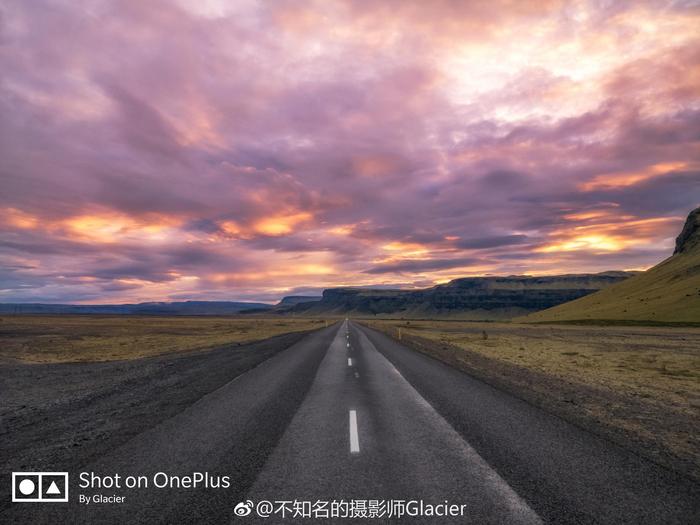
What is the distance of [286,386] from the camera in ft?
40.3

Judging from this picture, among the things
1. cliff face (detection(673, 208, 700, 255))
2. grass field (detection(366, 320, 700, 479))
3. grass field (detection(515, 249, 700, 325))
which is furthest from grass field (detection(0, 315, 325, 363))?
cliff face (detection(673, 208, 700, 255))

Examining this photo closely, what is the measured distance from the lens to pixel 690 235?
132 m

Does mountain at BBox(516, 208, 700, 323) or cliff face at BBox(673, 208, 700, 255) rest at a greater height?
cliff face at BBox(673, 208, 700, 255)

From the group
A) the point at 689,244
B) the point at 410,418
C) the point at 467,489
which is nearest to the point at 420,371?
the point at 410,418

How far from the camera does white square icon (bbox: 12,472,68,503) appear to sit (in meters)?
4.86

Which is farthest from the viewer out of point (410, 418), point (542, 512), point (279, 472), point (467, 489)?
point (410, 418)

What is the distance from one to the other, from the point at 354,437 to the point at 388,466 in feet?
4.94

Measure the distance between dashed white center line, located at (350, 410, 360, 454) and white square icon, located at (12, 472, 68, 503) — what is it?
403 centimetres

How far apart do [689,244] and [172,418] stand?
169263 millimetres

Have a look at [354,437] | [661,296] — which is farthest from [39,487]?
[661,296]

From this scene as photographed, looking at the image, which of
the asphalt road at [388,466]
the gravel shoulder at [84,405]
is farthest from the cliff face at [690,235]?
the gravel shoulder at [84,405]

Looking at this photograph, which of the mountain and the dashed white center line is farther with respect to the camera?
the mountain

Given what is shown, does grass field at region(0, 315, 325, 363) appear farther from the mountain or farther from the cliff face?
the cliff face

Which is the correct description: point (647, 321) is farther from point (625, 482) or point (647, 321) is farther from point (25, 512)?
point (25, 512)
